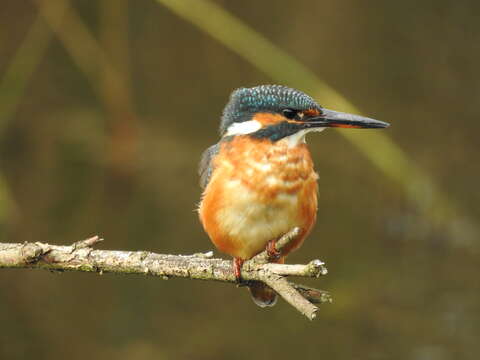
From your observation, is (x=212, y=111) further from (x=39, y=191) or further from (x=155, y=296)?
(x=155, y=296)

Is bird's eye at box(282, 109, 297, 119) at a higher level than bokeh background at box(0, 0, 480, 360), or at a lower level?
lower

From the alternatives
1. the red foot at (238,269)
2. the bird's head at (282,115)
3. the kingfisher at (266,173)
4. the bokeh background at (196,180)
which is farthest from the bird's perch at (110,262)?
the bokeh background at (196,180)

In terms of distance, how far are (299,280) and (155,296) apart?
0.96 metres

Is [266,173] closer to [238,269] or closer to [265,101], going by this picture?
[265,101]

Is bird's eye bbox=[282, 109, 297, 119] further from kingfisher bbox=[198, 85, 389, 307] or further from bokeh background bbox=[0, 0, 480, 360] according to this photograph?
bokeh background bbox=[0, 0, 480, 360]

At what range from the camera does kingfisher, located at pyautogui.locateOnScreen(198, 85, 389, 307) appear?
9.11ft

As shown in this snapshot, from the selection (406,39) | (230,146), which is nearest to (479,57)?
(406,39)

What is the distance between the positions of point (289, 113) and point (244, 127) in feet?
0.64

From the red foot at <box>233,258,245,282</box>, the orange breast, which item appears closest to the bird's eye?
the orange breast

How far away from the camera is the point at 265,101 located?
9.28 ft

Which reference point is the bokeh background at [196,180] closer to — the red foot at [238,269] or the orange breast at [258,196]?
the orange breast at [258,196]

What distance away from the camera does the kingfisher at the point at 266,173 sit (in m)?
2.78

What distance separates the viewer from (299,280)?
513 cm

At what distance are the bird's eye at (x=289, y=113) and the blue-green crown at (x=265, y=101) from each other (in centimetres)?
1
